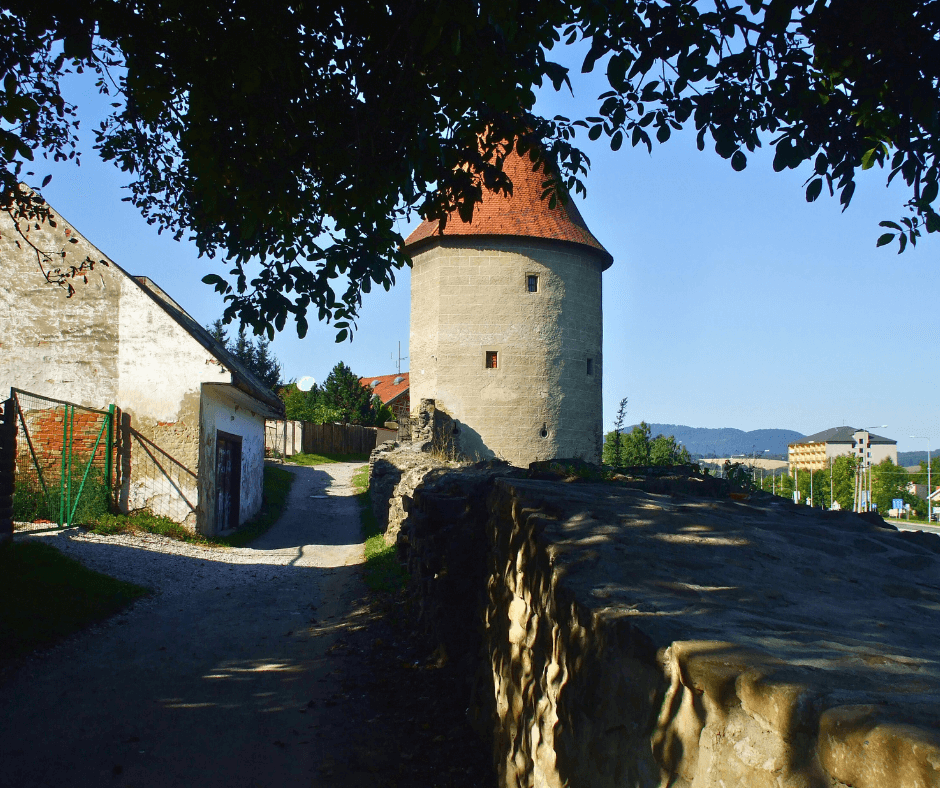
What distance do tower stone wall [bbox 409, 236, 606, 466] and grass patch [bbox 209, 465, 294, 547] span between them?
235 inches

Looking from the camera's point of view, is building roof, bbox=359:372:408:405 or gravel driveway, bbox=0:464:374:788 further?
building roof, bbox=359:372:408:405

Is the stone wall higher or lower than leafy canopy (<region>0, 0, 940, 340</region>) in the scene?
lower

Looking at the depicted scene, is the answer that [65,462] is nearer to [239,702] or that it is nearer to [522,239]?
[239,702]

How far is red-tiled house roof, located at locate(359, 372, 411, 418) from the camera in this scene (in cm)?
5050

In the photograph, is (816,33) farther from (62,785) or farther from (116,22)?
(62,785)

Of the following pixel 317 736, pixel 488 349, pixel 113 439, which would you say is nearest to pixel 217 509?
pixel 113 439

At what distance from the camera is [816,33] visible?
5.00 meters

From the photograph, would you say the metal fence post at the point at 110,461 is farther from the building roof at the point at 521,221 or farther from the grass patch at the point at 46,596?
the building roof at the point at 521,221

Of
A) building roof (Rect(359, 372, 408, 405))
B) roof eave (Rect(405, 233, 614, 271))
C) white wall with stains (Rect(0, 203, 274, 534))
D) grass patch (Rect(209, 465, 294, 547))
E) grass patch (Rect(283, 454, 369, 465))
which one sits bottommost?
grass patch (Rect(209, 465, 294, 547))

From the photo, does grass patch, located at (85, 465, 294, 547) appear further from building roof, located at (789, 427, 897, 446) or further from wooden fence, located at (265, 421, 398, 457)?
building roof, located at (789, 427, 897, 446)

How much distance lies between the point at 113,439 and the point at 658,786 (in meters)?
13.5

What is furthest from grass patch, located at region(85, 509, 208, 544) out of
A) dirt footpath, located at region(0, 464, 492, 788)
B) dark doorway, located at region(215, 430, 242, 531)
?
dirt footpath, located at region(0, 464, 492, 788)

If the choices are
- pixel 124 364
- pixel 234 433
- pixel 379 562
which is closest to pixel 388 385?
pixel 234 433

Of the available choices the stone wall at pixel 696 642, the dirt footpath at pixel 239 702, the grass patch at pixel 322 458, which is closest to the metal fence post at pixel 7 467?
the dirt footpath at pixel 239 702
